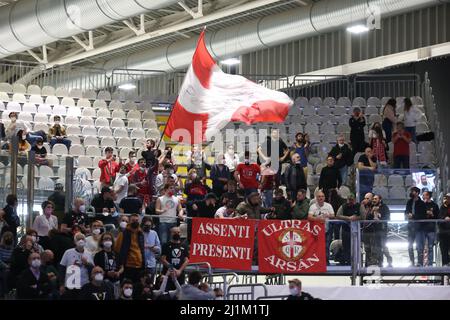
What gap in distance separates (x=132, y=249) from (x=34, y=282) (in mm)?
2334

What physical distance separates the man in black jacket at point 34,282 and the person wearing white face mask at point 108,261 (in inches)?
49.9

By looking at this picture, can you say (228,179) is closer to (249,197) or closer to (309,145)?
(249,197)

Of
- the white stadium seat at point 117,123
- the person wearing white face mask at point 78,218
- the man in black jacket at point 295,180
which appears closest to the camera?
the person wearing white face mask at point 78,218

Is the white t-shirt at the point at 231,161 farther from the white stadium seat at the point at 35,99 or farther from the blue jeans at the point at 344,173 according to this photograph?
the white stadium seat at the point at 35,99

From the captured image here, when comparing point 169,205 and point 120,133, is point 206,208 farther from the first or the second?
point 120,133

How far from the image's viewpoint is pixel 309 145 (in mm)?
27156

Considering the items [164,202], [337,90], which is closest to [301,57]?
[337,90]

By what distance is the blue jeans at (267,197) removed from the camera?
24.0 meters

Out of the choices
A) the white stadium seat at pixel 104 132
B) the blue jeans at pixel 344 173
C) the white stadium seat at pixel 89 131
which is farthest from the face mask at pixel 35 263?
the white stadium seat at pixel 104 132

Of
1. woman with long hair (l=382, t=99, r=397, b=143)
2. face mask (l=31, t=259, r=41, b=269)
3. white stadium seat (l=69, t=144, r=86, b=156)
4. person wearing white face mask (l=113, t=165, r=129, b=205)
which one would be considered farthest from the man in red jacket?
face mask (l=31, t=259, r=41, b=269)

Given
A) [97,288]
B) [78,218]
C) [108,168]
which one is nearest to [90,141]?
[108,168]

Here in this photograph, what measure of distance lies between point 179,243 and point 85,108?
10.7 m

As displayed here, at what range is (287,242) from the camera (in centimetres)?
2062
